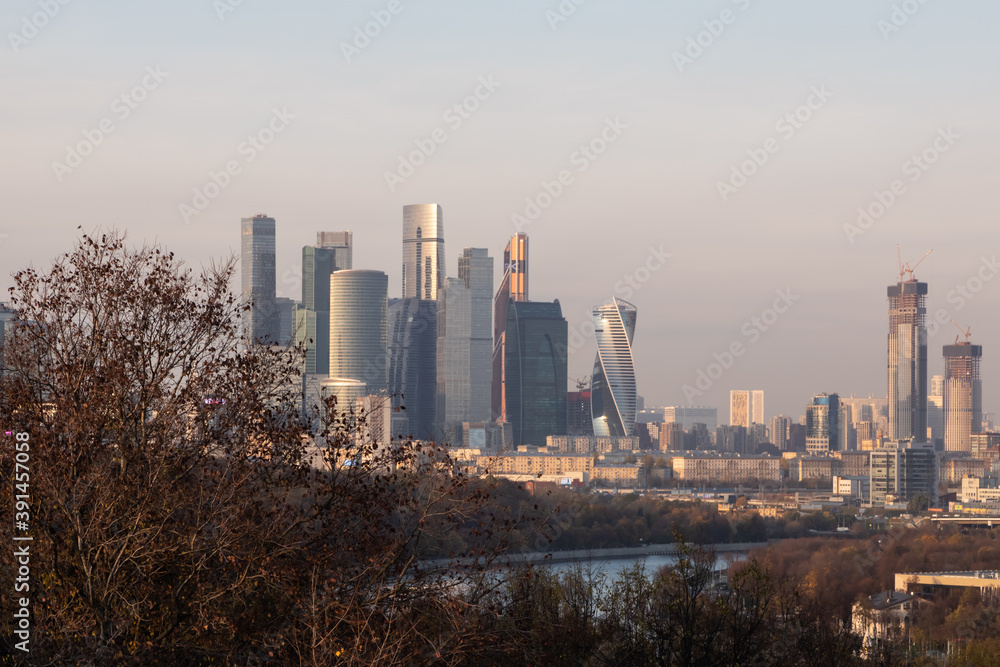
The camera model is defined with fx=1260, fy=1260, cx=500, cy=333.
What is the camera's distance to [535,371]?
186 metres

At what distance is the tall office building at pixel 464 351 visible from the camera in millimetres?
194375

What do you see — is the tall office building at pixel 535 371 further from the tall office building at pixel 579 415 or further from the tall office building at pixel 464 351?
the tall office building at pixel 464 351

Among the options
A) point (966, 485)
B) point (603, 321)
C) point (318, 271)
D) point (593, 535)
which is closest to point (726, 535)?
point (593, 535)

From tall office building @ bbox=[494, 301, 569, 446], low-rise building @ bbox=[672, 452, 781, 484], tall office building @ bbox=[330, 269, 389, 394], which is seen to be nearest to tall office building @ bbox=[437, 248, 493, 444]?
tall office building @ bbox=[494, 301, 569, 446]

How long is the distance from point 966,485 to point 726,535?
64.3 m

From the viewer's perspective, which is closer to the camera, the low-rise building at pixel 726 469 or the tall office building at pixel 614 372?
the low-rise building at pixel 726 469

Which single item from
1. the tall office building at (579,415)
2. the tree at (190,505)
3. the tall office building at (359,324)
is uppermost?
the tall office building at (359,324)

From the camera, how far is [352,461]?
9352mm

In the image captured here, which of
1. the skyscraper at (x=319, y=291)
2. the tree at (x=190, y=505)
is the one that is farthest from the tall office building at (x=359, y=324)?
the tree at (x=190, y=505)

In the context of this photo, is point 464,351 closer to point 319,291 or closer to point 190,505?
point 319,291

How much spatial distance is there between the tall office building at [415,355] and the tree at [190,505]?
172140mm

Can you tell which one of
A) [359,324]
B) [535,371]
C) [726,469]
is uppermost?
[359,324]

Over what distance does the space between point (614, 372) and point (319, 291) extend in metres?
44.8

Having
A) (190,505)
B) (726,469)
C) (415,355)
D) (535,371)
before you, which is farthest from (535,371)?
(190,505)
